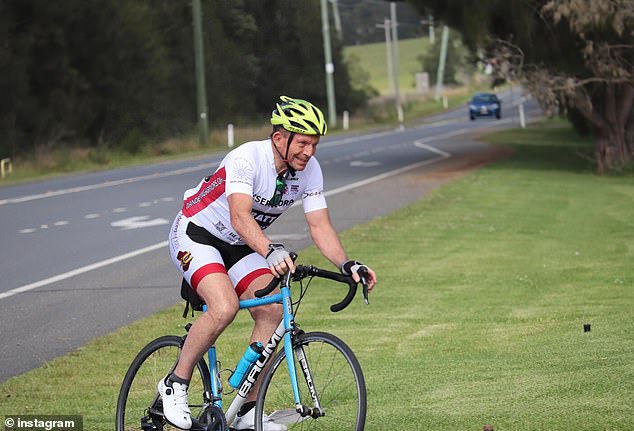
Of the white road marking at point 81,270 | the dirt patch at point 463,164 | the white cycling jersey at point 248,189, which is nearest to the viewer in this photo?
the white cycling jersey at point 248,189

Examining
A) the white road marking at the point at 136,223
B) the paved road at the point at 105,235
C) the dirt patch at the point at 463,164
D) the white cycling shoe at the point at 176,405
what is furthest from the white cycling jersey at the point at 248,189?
the dirt patch at the point at 463,164

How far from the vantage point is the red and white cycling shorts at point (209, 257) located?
691 cm

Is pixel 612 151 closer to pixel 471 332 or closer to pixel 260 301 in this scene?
pixel 471 332

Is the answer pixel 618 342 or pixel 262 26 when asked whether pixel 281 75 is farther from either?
pixel 618 342

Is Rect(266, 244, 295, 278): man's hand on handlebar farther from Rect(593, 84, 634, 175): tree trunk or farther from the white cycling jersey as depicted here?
Rect(593, 84, 634, 175): tree trunk

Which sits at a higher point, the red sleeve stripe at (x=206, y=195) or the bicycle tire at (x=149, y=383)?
the red sleeve stripe at (x=206, y=195)

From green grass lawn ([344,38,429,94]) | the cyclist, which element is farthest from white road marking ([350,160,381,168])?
green grass lawn ([344,38,429,94])

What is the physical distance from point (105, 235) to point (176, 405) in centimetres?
1402

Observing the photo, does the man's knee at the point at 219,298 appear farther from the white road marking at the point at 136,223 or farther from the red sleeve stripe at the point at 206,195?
the white road marking at the point at 136,223

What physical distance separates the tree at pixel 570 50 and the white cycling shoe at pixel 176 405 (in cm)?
2376

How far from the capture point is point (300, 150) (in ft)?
22.0

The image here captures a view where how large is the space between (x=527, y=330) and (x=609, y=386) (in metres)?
3.10

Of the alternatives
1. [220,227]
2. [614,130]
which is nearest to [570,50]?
[614,130]

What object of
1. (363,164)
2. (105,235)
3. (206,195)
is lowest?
(363,164)
